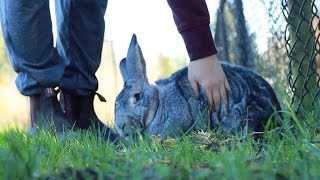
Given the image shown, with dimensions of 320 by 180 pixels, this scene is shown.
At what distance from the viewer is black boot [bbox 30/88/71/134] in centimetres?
307

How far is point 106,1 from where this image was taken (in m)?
3.40

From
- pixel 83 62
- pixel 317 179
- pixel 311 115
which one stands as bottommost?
pixel 311 115

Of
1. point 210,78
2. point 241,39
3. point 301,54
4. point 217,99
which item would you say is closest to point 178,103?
point 217,99

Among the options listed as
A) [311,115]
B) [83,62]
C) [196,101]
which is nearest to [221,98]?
[196,101]

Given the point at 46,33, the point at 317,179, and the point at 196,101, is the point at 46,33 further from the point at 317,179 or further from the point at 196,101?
the point at 317,179

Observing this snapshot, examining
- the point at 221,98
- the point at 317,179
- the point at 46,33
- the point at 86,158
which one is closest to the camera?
the point at 317,179

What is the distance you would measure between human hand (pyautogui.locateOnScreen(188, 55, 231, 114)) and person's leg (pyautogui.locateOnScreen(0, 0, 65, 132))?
726 mm

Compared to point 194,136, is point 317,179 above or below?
above

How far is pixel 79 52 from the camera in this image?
3.25m

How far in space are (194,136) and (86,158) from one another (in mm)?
1050

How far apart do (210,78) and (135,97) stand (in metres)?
0.94

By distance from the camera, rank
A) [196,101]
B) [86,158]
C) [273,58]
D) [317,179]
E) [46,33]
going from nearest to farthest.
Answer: [317,179] < [86,158] < [46,33] < [196,101] < [273,58]

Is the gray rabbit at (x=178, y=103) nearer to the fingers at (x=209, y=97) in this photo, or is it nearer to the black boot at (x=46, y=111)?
the fingers at (x=209, y=97)

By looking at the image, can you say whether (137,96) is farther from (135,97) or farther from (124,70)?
(124,70)
